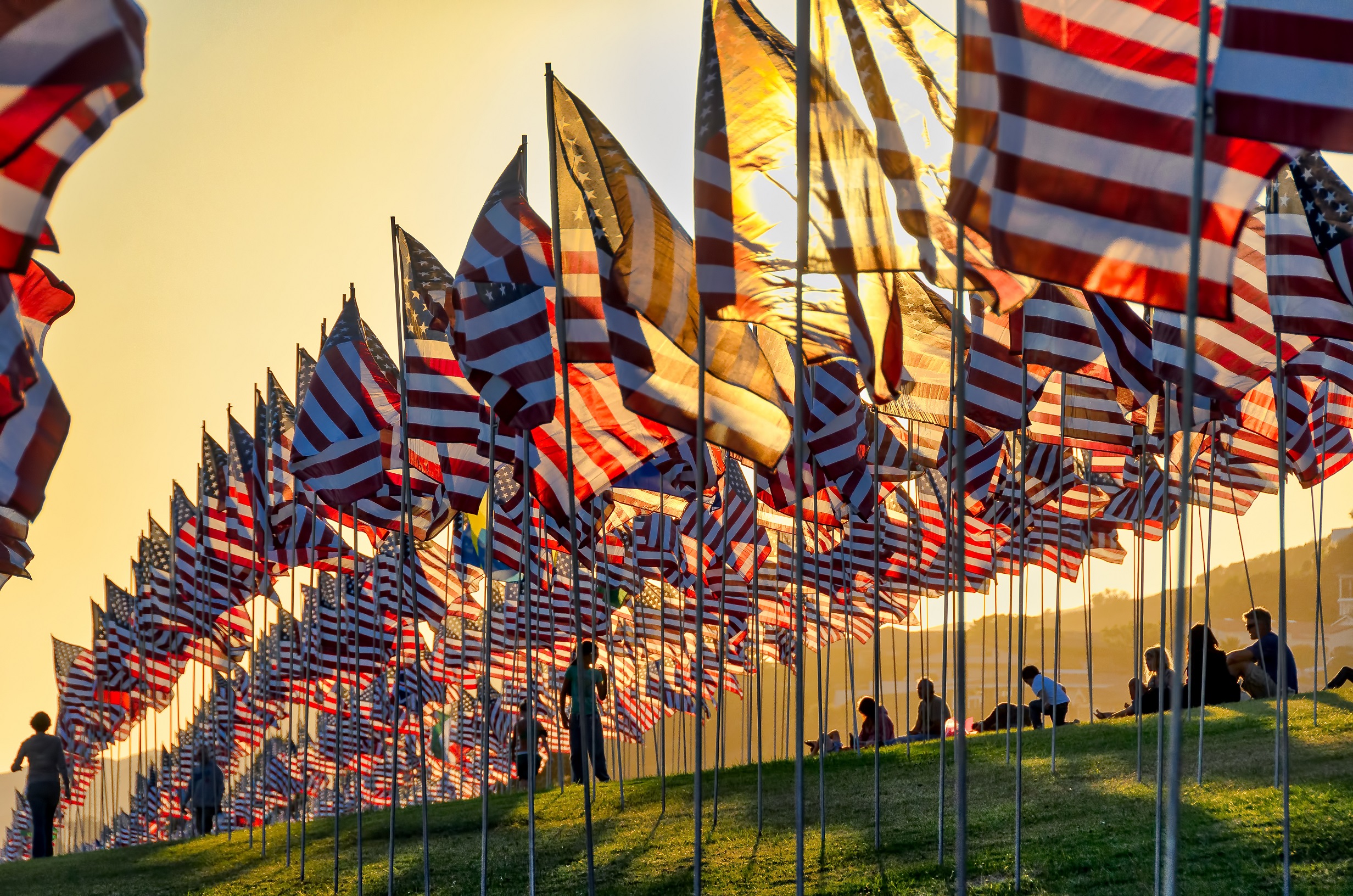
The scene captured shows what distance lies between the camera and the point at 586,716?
59.9 ft

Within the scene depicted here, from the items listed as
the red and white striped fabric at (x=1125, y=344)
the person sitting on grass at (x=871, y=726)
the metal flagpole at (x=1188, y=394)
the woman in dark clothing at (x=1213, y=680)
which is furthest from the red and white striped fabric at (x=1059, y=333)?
the woman in dark clothing at (x=1213, y=680)

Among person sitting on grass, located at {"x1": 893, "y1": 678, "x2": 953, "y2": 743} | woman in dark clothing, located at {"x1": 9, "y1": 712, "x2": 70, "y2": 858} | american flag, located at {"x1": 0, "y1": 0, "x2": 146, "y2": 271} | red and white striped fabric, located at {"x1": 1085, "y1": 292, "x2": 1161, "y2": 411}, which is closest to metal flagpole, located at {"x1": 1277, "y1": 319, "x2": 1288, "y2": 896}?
red and white striped fabric, located at {"x1": 1085, "y1": 292, "x2": 1161, "y2": 411}

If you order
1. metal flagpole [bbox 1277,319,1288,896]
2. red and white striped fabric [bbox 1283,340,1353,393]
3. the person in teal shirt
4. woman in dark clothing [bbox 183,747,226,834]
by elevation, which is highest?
red and white striped fabric [bbox 1283,340,1353,393]

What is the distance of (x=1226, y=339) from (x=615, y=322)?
17.6 feet

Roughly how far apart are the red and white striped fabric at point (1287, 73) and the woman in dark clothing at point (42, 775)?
2082 centimetres

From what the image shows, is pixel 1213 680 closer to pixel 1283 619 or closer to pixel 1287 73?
pixel 1283 619

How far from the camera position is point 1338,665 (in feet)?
274

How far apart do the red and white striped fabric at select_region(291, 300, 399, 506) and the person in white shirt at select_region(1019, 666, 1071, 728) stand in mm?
8895

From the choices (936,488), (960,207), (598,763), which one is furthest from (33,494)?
(936,488)

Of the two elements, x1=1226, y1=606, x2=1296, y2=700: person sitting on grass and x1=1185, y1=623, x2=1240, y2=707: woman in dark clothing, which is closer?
x1=1226, y1=606, x2=1296, y2=700: person sitting on grass

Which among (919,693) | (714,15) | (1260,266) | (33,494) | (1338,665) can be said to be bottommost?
(1338,665)

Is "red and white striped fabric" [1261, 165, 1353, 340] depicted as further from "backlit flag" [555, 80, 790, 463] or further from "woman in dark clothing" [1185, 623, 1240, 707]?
"woman in dark clothing" [1185, 623, 1240, 707]

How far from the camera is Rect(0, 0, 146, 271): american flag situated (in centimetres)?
627

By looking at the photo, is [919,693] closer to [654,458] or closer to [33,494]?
[654,458]
